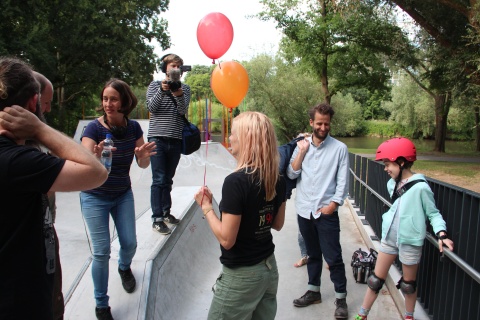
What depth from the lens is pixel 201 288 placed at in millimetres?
4086

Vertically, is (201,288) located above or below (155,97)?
below

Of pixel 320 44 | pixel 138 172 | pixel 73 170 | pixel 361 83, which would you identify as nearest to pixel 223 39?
pixel 73 170

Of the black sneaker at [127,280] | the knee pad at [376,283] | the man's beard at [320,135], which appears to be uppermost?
the man's beard at [320,135]

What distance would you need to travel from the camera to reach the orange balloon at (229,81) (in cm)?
538

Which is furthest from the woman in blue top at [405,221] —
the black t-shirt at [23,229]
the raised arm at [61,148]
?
the black t-shirt at [23,229]

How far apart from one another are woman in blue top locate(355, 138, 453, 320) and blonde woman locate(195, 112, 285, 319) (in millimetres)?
1423

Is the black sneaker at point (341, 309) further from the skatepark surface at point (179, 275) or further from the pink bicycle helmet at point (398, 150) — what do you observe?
the pink bicycle helmet at point (398, 150)

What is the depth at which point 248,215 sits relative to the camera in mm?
2092

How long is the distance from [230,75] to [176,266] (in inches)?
112

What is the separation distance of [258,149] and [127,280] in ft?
6.29

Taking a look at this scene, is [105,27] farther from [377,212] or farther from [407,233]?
[407,233]

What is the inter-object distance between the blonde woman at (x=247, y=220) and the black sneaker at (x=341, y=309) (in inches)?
66.7

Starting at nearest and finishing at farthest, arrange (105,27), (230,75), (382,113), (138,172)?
(230,75), (138,172), (105,27), (382,113)

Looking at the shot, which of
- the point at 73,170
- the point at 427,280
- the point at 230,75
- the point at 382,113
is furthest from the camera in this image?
the point at 382,113
